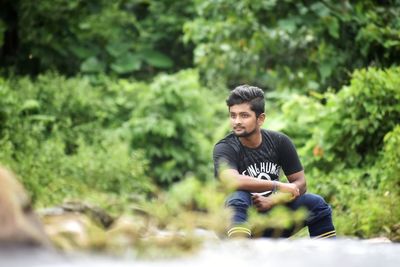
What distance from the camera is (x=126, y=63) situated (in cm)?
1719

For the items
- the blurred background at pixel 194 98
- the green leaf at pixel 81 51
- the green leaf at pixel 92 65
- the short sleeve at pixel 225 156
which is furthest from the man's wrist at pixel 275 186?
the green leaf at pixel 81 51

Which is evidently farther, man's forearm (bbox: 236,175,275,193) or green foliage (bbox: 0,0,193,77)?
green foliage (bbox: 0,0,193,77)

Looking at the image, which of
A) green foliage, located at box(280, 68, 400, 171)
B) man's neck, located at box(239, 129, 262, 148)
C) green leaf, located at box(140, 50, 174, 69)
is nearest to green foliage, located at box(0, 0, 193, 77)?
green leaf, located at box(140, 50, 174, 69)

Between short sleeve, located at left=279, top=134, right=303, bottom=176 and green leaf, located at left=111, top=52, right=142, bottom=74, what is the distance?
1088 cm

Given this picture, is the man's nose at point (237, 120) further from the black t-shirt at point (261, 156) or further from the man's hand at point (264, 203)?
the man's hand at point (264, 203)

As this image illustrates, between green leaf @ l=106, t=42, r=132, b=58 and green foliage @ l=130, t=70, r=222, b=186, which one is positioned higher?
green leaf @ l=106, t=42, r=132, b=58

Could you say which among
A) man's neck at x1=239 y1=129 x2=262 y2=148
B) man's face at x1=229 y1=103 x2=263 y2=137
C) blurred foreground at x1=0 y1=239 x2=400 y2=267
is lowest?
blurred foreground at x1=0 y1=239 x2=400 y2=267

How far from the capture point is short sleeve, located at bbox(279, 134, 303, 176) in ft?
20.2

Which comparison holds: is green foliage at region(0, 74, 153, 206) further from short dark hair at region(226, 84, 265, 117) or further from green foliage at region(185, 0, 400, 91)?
short dark hair at region(226, 84, 265, 117)

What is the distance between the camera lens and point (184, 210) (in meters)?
3.52

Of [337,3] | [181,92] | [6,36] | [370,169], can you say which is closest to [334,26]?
[337,3]

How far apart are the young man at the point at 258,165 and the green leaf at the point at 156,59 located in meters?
11.4

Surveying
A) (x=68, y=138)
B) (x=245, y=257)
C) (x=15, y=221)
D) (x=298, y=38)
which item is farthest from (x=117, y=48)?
(x=15, y=221)

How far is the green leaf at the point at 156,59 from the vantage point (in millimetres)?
17516
